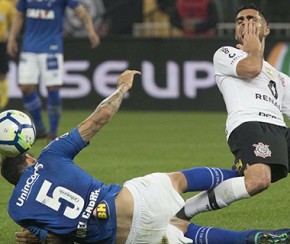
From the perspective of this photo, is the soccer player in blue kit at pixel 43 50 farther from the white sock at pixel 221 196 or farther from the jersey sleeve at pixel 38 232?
the jersey sleeve at pixel 38 232

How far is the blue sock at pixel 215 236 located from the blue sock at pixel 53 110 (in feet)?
25.2

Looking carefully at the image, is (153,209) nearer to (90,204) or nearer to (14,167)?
(90,204)

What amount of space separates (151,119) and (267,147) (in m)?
10.8

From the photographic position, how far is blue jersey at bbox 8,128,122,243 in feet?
22.0

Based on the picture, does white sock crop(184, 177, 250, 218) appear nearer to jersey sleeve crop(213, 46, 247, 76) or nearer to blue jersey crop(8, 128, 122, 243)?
blue jersey crop(8, 128, 122, 243)

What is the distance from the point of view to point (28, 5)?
586 inches

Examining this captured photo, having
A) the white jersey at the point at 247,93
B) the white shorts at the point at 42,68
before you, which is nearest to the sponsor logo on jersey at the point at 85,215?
the white jersey at the point at 247,93

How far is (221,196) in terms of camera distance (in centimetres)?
745

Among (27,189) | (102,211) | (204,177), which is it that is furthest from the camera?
(204,177)

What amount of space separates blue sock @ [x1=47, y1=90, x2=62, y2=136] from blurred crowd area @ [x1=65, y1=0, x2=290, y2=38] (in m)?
6.94

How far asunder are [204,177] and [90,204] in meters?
0.99

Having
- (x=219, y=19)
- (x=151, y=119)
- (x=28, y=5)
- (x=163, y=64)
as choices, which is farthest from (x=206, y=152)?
(x=219, y=19)

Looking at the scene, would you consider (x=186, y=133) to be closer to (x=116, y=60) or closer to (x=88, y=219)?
(x=116, y=60)

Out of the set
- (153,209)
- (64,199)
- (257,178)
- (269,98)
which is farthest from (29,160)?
(269,98)
